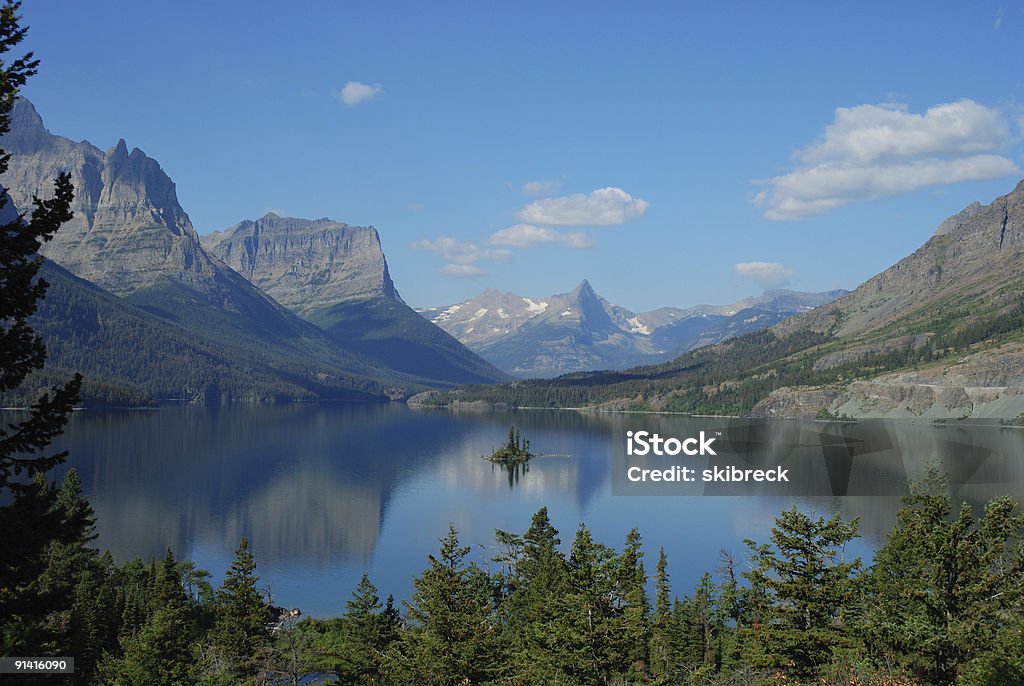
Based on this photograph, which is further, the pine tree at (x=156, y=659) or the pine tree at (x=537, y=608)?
the pine tree at (x=156, y=659)

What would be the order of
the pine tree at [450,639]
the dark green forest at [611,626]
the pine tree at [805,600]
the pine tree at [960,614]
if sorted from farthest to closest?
the pine tree at [450,639], the pine tree at [805,600], the dark green forest at [611,626], the pine tree at [960,614]

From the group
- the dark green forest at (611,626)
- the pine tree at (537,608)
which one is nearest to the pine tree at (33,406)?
the dark green forest at (611,626)

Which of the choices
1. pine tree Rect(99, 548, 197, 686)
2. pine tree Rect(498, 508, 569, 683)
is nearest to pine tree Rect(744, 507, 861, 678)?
pine tree Rect(498, 508, 569, 683)

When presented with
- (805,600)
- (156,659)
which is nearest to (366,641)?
(156,659)

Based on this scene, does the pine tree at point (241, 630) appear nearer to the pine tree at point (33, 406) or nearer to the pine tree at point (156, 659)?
the pine tree at point (156, 659)

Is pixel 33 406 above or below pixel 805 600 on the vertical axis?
above

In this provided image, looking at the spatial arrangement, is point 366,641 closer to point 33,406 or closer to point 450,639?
point 450,639

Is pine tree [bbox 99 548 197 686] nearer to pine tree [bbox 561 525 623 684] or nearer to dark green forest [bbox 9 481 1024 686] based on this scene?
dark green forest [bbox 9 481 1024 686]

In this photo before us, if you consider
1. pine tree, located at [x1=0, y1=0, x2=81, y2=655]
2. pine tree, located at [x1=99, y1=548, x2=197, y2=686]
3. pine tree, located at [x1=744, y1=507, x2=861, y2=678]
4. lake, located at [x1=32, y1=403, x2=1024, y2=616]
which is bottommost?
lake, located at [x1=32, y1=403, x2=1024, y2=616]

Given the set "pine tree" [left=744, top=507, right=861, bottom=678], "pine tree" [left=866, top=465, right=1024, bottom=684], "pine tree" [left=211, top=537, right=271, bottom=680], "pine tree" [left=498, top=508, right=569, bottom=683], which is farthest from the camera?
"pine tree" [left=211, top=537, right=271, bottom=680]

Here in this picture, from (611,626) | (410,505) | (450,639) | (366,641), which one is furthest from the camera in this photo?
(410,505)

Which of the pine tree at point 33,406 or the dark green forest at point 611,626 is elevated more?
Answer: the pine tree at point 33,406

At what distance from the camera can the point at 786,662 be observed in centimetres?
3659

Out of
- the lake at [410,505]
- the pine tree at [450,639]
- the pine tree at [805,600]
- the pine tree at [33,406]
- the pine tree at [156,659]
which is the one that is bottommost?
the lake at [410,505]
